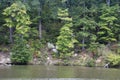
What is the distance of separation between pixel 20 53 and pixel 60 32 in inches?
194

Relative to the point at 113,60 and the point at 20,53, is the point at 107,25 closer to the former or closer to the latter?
the point at 113,60

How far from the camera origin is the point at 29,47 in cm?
4191

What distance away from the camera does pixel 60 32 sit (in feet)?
139

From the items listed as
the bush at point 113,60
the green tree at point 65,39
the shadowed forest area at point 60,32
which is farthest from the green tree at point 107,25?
the bush at point 113,60

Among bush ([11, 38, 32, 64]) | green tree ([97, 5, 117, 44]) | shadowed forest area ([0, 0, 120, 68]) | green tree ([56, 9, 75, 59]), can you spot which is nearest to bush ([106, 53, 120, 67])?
shadowed forest area ([0, 0, 120, 68])

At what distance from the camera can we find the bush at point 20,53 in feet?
131

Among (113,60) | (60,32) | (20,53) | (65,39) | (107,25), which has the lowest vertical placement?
(113,60)

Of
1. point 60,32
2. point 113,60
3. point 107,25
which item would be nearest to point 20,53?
point 60,32

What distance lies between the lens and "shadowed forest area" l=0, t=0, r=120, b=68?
134ft

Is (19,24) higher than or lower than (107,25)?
higher

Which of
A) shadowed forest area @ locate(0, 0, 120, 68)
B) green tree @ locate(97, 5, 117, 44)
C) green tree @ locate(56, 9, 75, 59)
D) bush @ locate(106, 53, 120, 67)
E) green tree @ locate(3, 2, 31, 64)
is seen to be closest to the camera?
bush @ locate(106, 53, 120, 67)

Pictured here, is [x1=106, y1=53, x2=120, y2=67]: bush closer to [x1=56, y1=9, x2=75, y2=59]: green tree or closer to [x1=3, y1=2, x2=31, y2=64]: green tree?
[x1=56, y1=9, x2=75, y2=59]: green tree

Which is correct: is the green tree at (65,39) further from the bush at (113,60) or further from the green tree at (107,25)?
the bush at (113,60)

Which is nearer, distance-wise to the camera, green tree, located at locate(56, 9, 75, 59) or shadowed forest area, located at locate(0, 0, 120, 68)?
shadowed forest area, located at locate(0, 0, 120, 68)
